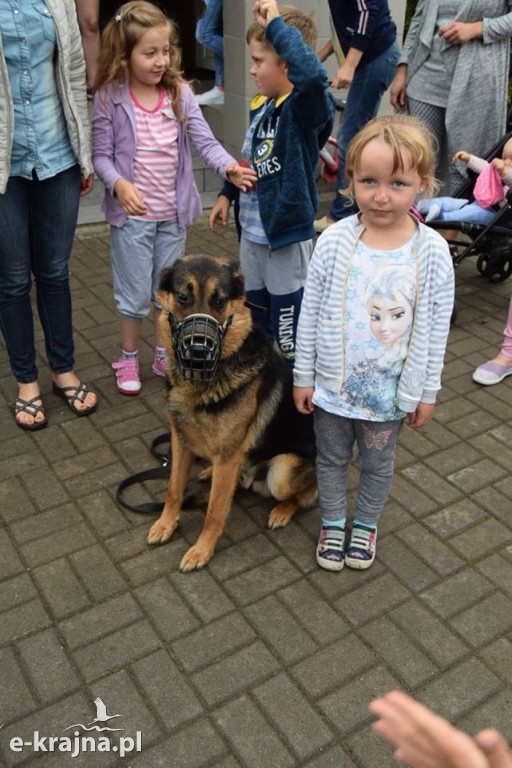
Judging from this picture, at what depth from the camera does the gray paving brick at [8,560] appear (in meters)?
2.99

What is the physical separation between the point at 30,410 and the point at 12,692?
182 cm

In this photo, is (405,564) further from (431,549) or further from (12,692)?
(12,692)

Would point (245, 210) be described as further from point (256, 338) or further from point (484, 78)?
point (484, 78)

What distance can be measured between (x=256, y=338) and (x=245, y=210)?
39.9 inches

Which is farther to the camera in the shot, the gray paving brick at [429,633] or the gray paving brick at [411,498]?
the gray paving brick at [411,498]

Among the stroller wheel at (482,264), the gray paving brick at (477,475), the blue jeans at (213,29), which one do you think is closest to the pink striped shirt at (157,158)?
the gray paving brick at (477,475)

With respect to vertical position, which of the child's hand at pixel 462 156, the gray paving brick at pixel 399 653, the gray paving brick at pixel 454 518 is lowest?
the gray paving brick at pixel 454 518

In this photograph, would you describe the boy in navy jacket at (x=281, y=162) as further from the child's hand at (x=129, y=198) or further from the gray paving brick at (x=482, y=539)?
the gray paving brick at (x=482, y=539)

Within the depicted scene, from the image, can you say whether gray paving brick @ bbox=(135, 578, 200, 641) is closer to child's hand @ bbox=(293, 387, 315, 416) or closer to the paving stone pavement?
the paving stone pavement

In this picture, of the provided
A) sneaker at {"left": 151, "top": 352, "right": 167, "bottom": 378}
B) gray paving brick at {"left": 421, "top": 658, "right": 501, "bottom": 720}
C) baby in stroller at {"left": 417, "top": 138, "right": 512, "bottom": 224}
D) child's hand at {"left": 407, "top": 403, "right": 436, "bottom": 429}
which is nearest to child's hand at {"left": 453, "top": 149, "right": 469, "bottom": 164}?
baby in stroller at {"left": 417, "top": 138, "right": 512, "bottom": 224}

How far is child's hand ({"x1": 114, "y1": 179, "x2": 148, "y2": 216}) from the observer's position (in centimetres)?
356

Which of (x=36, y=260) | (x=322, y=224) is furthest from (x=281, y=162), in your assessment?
(x=322, y=224)

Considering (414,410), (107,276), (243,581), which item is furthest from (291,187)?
(107,276)

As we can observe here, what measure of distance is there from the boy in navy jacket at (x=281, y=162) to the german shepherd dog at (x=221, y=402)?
0.86ft
